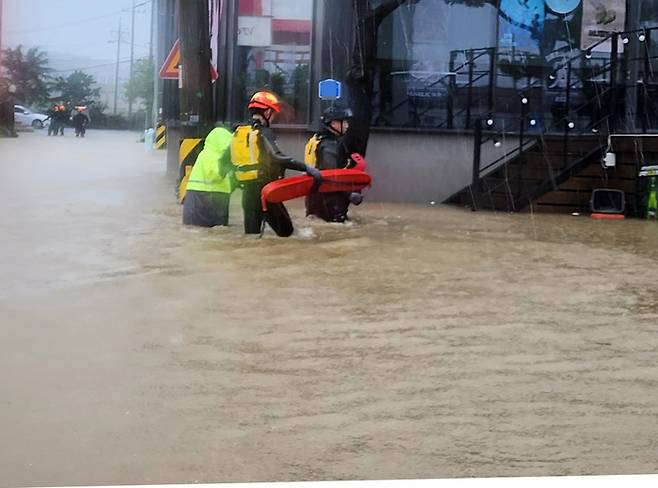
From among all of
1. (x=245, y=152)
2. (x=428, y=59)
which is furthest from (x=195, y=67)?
(x=428, y=59)

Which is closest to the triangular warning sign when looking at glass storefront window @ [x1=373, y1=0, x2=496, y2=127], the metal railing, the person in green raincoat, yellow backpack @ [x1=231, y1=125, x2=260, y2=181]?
the person in green raincoat

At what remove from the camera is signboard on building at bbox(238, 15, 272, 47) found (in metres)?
14.5

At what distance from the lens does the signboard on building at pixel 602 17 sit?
14875 millimetres

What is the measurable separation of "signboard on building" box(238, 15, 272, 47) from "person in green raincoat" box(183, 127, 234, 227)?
17.6 feet

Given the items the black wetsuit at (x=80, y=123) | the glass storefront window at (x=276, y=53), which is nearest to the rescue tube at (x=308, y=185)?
the glass storefront window at (x=276, y=53)

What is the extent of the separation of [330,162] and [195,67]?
1.83 metres

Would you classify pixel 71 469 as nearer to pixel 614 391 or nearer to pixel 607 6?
pixel 614 391

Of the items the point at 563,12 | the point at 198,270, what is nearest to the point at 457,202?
the point at 563,12

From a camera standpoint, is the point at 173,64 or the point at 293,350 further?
the point at 173,64

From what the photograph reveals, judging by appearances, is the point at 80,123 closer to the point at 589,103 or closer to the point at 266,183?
the point at 266,183

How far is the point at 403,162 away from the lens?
560 inches

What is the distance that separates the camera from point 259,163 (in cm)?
903

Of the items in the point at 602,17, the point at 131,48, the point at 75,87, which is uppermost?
the point at 602,17

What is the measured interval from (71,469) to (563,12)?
13187 millimetres
